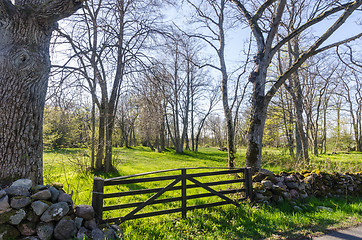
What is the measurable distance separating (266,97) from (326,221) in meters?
3.54

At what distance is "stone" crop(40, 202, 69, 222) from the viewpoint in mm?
→ 2920

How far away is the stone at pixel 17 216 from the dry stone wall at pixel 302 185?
5.03 metres

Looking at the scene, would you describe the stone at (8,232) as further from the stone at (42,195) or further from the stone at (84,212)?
the stone at (84,212)

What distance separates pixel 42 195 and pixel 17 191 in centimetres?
32

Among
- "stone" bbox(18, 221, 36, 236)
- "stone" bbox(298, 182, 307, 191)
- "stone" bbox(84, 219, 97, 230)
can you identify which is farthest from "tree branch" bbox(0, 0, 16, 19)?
"stone" bbox(298, 182, 307, 191)

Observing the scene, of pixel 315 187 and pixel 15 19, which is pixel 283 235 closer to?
pixel 315 187

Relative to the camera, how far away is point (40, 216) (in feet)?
9.71

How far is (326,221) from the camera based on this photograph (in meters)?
4.50

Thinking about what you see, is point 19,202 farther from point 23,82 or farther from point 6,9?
point 6,9

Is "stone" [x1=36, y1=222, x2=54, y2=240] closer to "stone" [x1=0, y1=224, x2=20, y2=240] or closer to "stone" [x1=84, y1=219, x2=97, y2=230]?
"stone" [x1=0, y1=224, x2=20, y2=240]

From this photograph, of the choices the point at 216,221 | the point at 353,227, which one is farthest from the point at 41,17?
the point at 353,227

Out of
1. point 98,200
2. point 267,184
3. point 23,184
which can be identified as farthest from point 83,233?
point 267,184

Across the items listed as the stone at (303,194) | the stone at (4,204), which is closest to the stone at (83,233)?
the stone at (4,204)

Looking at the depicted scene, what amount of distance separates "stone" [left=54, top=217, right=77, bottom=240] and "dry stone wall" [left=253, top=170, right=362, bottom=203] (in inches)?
172
